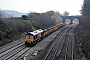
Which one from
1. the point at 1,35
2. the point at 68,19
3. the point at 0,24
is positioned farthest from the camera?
the point at 68,19

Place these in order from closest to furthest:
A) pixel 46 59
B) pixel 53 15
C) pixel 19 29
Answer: pixel 46 59, pixel 19 29, pixel 53 15

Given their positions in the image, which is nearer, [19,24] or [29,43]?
[29,43]

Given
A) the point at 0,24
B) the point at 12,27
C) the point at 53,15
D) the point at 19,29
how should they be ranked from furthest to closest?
the point at 53,15, the point at 19,29, the point at 12,27, the point at 0,24

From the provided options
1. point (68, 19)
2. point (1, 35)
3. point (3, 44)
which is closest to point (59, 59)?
point (3, 44)

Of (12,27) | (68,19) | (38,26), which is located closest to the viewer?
(12,27)

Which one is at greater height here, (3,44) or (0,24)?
(0,24)

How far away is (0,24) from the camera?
42.5 m

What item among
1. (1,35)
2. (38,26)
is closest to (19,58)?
(1,35)

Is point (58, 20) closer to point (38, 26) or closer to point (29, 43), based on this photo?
point (38, 26)

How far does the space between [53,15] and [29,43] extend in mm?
87475

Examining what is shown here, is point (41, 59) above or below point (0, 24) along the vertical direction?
below

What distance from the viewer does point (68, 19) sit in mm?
150750

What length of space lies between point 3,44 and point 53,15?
86795mm

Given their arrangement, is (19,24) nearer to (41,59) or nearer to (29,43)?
(29,43)
